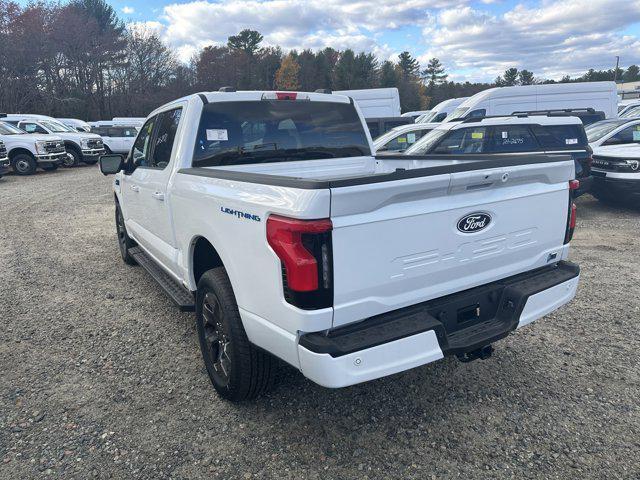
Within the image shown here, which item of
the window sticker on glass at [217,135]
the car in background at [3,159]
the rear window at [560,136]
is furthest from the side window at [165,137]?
the car in background at [3,159]

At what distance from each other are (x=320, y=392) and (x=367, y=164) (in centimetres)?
214

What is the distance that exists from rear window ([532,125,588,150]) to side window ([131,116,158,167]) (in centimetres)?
662

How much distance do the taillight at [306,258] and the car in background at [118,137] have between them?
925 inches

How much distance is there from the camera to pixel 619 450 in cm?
251

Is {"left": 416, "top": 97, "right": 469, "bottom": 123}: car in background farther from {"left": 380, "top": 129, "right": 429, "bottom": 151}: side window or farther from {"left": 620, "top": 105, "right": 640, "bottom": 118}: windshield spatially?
{"left": 380, "top": 129, "right": 429, "bottom": 151}: side window

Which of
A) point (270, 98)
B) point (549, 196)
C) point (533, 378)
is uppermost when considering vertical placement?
point (270, 98)

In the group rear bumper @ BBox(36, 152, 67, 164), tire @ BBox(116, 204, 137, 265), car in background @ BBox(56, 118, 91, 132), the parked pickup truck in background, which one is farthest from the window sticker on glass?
car in background @ BBox(56, 118, 91, 132)

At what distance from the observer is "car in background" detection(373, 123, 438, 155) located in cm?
1071

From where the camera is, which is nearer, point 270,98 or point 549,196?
point 549,196

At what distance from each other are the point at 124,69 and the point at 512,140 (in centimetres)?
5635

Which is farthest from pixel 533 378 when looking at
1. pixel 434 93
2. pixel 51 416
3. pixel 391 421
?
pixel 434 93

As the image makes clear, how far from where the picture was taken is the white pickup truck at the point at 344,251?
212 cm

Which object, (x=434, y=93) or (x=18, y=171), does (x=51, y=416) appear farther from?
(x=434, y=93)

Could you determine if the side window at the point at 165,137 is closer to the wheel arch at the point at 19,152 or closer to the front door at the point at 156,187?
the front door at the point at 156,187
